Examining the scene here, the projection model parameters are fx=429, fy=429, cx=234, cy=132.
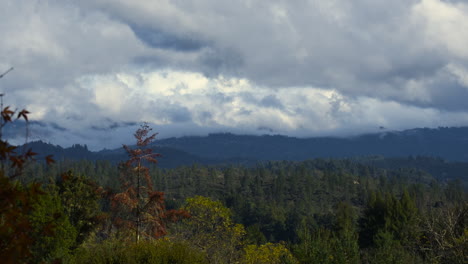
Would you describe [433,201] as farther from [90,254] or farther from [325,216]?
[90,254]

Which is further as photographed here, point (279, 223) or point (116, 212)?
point (279, 223)

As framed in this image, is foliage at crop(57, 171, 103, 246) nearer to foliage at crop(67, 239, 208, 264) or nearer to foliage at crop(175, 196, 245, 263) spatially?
foliage at crop(175, 196, 245, 263)

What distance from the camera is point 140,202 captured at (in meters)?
31.1

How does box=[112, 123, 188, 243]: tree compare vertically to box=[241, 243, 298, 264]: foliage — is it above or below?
above

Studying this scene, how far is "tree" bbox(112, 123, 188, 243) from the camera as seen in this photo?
30.0 metres

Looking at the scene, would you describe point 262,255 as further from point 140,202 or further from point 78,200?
point 78,200

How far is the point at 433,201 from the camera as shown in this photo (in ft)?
652

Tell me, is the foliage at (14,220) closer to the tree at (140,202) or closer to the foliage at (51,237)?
the tree at (140,202)

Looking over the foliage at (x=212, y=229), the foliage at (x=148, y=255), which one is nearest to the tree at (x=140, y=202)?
the foliage at (x=212, y=229)

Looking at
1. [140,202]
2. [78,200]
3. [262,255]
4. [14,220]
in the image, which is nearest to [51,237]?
[78,200]

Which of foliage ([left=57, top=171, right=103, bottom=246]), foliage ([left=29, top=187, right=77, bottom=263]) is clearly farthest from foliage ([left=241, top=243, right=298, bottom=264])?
foliage ([left=57, top=171, right=103, bottom=246])

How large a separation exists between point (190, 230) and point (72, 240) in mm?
13115

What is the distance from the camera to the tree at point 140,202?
98.6 feet

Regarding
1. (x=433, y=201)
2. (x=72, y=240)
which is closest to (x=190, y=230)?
(x=72, y=240)
